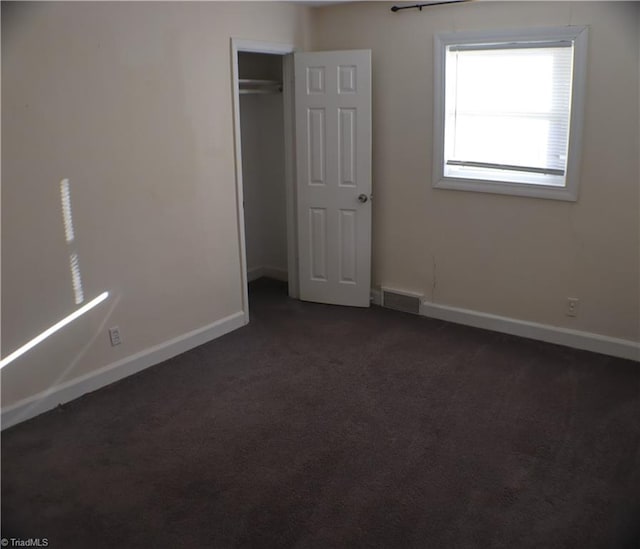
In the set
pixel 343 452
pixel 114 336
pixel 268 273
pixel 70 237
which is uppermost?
pixel 70 237

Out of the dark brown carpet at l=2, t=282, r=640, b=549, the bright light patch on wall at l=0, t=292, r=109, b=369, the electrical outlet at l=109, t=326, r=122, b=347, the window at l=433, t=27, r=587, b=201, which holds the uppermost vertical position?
the window at l=433, t=27, r=587, b=201

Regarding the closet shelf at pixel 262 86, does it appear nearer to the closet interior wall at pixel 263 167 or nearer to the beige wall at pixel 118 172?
the closet interior wall at pixel 263 167

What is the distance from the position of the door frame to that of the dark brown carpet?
841 mm

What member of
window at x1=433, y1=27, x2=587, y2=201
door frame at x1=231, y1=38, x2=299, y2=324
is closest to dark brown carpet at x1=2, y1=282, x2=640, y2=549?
door frame at x1=231, y1=38, x2=299, y2=324

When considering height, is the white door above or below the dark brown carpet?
above

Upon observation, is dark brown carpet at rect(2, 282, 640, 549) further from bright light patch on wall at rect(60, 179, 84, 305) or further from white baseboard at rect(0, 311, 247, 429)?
bright light patch on wall at rect(60, 179, 84, 305)

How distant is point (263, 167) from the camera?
5941 millimetres

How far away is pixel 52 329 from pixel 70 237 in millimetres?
530

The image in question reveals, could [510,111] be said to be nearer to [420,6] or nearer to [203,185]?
[420,6]

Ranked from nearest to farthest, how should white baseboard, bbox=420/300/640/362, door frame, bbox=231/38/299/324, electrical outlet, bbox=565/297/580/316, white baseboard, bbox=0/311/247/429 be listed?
white baseboard, bbox=0/311/247/429 < white baseboard, bbox=420/300/640/362 < electrical outlet, bbox=565/297/580/316 < door frame, bbox=231/38/299/324

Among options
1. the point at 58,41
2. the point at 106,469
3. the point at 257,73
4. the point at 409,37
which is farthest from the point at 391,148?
the point at 106,469

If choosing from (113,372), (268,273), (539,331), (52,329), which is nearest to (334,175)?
(268,273)

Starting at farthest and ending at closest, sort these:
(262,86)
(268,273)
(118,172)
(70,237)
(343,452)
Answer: (268,273) < (262,86) < (118,172) < (70,237) < (343,452)

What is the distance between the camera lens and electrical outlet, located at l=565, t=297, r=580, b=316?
4355mm
